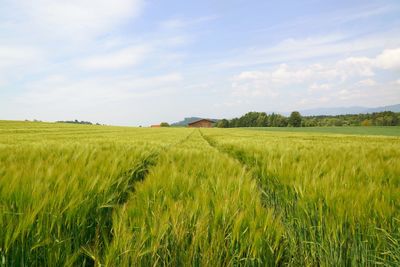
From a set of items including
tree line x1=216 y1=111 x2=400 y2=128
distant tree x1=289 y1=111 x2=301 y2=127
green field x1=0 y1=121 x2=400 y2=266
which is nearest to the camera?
green field x1=0 y1=121 x2=400 y2=266

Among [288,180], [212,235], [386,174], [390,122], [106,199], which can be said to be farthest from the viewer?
[390,122]

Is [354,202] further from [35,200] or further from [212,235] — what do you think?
[35,200]

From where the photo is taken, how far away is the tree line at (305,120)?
83.2m

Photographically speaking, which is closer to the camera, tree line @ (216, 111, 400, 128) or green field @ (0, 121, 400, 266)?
green field @ (0, 121, 400, 266)

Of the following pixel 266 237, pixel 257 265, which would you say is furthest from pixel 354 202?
pixel 257 265

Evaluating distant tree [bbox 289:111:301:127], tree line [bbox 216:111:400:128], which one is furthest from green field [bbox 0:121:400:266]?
distant tree [bbox 289:111:301:127]

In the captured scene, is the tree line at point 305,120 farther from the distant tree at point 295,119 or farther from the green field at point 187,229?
the green field at point 187,229

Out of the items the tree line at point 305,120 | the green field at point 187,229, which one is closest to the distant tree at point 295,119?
the tree line at point 305,120

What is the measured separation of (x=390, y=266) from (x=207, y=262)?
930 mm

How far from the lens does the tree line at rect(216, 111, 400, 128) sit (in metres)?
83.2

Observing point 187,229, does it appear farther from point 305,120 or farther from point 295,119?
point 305,120

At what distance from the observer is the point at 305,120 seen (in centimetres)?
9925

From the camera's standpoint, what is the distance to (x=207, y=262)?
1.17 metres

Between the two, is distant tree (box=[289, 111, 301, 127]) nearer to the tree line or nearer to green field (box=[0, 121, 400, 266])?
the tree line
